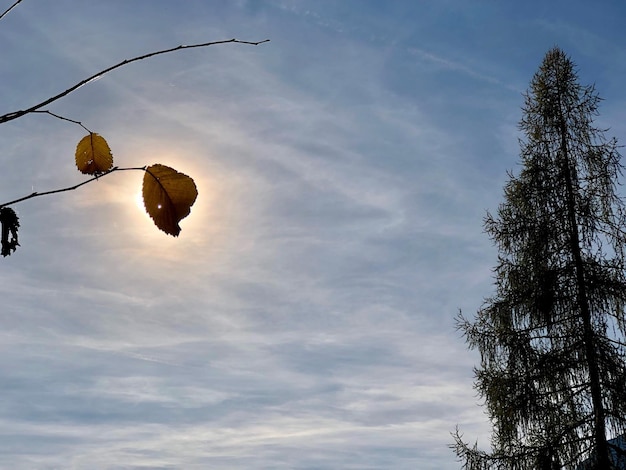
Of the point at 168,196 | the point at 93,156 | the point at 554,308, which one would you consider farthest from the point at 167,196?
the point at 554,308

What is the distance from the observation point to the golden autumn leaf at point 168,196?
0.63 meters

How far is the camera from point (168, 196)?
0.64 meters

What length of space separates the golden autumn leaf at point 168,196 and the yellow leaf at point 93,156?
0.38 ft

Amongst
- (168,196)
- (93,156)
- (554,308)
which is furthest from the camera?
(554,308)

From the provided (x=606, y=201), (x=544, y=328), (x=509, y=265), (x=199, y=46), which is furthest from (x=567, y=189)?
(x=199, y=46)

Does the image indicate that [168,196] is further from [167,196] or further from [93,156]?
[93,156]

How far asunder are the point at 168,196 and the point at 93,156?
0.16m

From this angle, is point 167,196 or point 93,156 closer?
point 167,196

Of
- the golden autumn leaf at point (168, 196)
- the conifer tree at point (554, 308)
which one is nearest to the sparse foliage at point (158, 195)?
the golden autumn leaf at point (168, 196)

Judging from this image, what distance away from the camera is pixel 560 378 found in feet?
38.8

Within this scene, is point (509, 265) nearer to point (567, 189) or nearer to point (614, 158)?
point (567, 189)

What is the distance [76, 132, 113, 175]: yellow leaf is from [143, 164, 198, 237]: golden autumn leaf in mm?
117

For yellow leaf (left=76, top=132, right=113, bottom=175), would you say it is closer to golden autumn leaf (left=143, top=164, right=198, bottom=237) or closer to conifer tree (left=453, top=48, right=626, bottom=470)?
golden autumn leaf (left=143, top=164, right=198, bottom=237)

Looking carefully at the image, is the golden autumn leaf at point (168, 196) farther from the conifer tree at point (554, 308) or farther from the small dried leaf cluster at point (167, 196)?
the conifer tree at point (554, 308)
